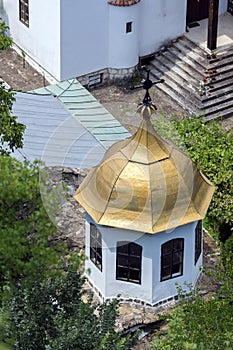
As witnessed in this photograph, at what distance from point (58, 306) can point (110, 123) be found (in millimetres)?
9798

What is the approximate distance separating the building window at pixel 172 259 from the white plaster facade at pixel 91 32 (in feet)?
39.0

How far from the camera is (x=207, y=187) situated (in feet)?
103

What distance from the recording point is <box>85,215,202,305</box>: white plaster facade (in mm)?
30594

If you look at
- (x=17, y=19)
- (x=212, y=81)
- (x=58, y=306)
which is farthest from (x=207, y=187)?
(x=17, y=19)

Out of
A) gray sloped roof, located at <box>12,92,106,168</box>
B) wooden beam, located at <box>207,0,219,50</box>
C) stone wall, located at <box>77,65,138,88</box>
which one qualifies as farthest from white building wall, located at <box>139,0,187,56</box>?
gray sloped roof, located at <box>12,92,106,168</box>

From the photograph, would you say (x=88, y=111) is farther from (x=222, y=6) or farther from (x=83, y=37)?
(x=222, y=6)

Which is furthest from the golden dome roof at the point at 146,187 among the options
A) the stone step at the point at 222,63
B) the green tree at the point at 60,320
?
the stone step at the point at 222,63

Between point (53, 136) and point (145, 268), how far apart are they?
6.43 m

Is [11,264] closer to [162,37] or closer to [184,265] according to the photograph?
[184,265]

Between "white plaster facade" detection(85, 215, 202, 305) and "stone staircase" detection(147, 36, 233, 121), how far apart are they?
10.3 m

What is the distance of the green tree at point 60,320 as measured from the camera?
2659 centimetres

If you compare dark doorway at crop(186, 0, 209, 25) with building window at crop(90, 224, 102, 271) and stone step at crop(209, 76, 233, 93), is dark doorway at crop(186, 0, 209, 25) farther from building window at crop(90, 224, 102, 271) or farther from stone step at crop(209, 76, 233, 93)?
building window at crop(90, 224, 102, 271)

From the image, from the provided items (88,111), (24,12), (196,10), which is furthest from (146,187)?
(196,10)

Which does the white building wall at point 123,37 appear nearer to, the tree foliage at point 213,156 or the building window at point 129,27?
the building window at point 129,27
